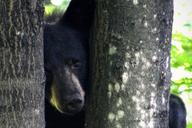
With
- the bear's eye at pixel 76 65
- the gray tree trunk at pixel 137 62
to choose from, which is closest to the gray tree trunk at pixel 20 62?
the gray tree trunk at pixel 137 62

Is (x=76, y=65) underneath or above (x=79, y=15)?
underneath

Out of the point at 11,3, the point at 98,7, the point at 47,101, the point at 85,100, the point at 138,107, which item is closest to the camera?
the point at 11,3

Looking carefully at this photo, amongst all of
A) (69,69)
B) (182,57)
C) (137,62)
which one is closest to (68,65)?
(69,69)

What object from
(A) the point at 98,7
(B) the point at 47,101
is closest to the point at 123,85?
(A) the point at 98,7

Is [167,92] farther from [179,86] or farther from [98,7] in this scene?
[179,86]

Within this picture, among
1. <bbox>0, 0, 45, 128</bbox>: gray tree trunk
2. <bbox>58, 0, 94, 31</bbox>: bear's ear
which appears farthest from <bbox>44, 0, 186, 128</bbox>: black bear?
<bbox>0, 0, 45, 128</bbox>: gray tree trunk

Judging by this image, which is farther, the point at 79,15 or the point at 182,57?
the point at 182,57

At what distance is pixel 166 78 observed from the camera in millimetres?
3172

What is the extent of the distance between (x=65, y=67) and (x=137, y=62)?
3.80 feet

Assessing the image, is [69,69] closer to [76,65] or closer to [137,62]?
[76,65]

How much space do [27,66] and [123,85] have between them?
28.0 inches

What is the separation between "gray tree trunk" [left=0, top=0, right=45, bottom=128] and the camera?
264 centimetres

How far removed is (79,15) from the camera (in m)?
4.23

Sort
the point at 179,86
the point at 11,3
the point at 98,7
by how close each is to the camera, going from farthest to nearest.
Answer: the point at 179,86 → the point at 98,7 → the point at 11,3
